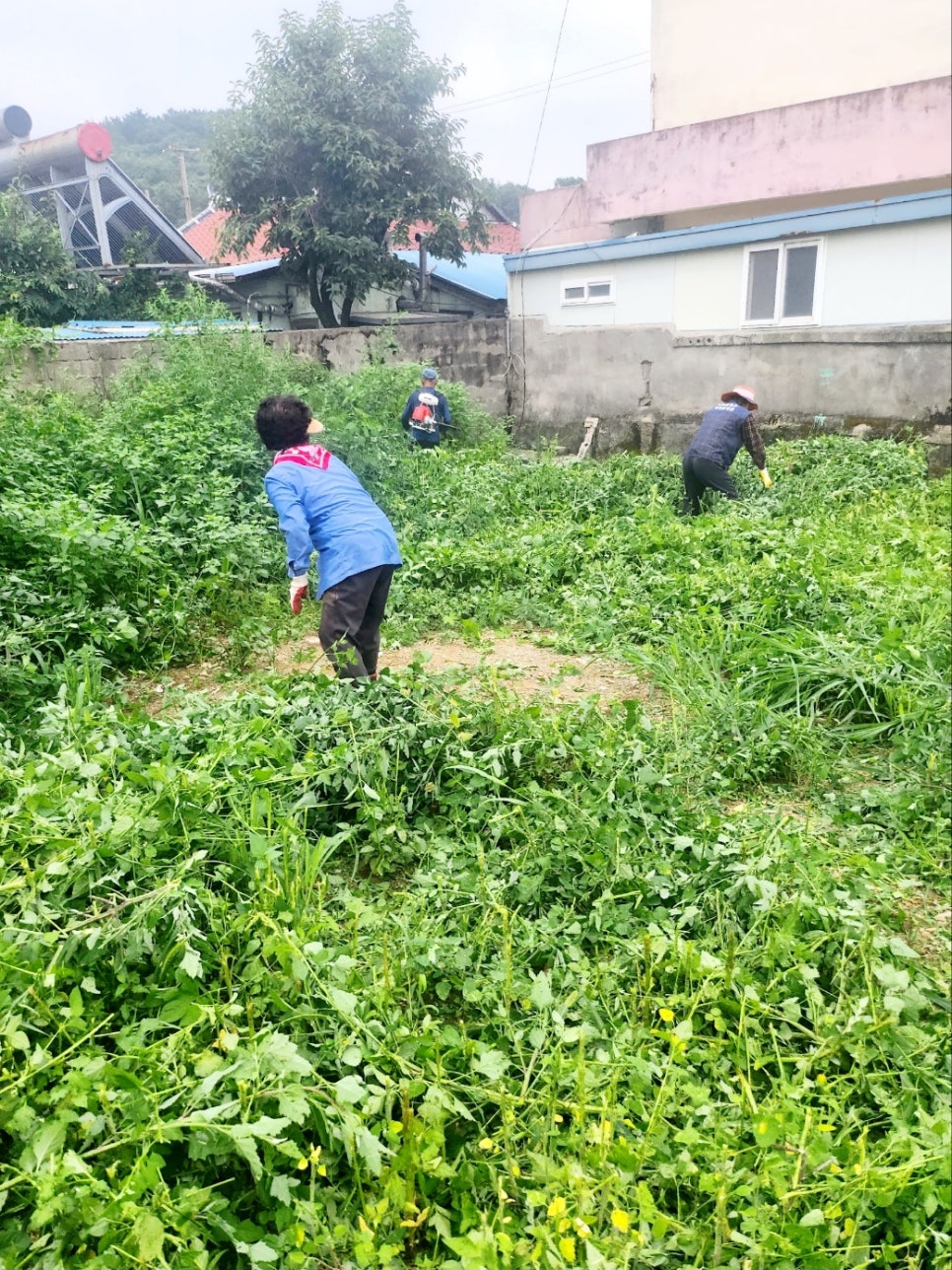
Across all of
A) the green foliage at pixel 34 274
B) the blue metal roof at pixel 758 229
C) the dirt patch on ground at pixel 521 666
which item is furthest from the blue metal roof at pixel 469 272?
the green foliage at pixel 34 274

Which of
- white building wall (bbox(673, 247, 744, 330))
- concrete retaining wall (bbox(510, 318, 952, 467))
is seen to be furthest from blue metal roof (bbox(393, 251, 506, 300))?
white building wall (bbox(673, 247, 744, 330))

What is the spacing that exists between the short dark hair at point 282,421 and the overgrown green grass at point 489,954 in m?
0.95

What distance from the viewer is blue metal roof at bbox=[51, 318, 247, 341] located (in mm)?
6801

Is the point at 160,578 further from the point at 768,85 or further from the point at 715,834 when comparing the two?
the point at 768,85

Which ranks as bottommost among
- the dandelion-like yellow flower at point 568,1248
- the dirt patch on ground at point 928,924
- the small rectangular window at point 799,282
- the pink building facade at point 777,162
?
the dandelion-like yellow flower at point 568,1248

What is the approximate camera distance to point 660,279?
1.63 metres

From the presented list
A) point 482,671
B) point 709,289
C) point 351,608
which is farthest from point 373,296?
point 709,289

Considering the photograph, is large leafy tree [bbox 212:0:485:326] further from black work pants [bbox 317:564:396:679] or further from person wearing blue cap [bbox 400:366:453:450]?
person wearing blue cap [bbox 400:366:453:450]

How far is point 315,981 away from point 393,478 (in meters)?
4.70

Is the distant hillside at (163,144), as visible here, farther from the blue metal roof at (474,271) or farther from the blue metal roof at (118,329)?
the blue metal roof at (118,329)

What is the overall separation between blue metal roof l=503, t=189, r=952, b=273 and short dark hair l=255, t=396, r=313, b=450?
143 centimetres

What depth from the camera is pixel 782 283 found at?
1426 mm

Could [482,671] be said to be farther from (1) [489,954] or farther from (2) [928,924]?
(2) [928,924]

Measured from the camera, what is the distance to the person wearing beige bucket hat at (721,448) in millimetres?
2407
